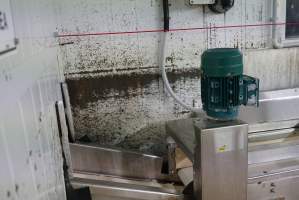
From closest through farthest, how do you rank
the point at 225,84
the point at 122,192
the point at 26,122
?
1. the point at 26,122
2. the point at 225,84
3. the point at 122,192

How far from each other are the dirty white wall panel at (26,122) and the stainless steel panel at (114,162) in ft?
2.43

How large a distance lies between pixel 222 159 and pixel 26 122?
2.80 feet

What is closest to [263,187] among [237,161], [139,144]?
[237,161]

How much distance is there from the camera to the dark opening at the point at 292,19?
81.4 inches

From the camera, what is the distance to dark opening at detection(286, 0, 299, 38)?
2.07 meters

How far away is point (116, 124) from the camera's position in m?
1.99

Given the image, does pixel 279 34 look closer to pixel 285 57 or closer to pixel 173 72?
pixel 285 57

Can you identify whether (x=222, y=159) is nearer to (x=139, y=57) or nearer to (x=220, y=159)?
(x=220, y=159)

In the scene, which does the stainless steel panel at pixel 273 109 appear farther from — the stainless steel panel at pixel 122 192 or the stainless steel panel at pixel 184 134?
the stainless steel panel at pixel 122 192

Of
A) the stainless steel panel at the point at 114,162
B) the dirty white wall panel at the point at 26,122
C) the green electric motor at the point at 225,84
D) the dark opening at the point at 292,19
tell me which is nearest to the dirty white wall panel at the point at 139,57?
the dark opening at the point at 292,19

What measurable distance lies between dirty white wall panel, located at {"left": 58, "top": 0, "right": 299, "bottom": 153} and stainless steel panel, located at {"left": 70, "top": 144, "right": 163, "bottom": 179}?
23 cm

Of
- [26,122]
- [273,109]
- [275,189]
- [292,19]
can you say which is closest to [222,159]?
[275,189]

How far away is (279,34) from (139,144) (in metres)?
1.24

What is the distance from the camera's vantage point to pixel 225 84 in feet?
3.94
